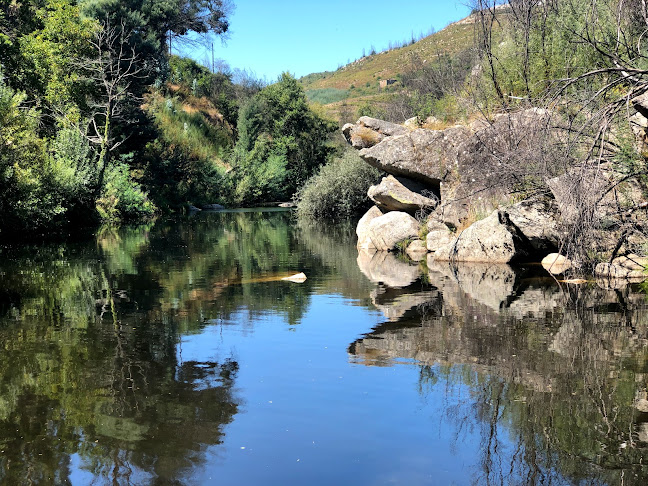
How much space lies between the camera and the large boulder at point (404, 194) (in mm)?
21922

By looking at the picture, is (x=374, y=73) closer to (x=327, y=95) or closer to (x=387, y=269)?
(x=327, y=95)

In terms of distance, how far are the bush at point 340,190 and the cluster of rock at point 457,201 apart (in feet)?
21.2

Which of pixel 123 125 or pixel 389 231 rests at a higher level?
pixel 123 125

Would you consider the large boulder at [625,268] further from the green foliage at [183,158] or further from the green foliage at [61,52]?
the green foliage at [183,158]

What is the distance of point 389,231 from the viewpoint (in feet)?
71.6

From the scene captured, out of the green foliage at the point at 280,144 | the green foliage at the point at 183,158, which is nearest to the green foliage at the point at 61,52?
the green foliage at the point at 183,158

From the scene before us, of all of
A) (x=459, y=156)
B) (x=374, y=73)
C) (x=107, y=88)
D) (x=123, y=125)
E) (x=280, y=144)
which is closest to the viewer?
(x=459, y=156)

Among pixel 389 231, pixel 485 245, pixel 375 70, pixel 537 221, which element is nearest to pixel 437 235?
pixel 389 231

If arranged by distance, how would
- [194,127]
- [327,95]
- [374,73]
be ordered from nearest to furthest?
[194,127] → [327,95] → [374,73]

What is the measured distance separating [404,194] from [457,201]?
2554mm

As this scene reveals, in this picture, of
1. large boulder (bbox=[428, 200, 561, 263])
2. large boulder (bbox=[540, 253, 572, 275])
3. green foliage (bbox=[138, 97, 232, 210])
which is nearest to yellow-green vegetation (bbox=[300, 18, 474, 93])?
green foliage (bbox=[138, 97, 232, 210])

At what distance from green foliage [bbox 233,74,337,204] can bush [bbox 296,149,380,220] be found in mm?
14275

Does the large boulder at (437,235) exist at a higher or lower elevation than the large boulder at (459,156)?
lower

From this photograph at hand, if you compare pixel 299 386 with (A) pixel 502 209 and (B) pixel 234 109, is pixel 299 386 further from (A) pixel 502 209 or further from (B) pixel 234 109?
(B) pixel 234 109
